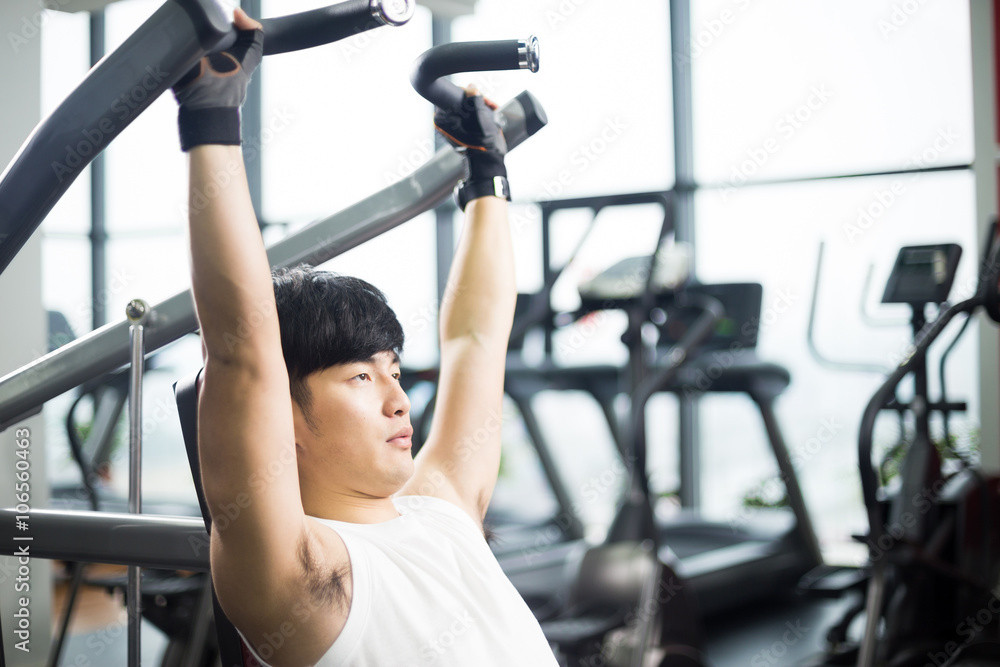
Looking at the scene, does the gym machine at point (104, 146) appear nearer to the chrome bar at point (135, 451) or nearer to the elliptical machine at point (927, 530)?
the chrome bar at point (135, 451)

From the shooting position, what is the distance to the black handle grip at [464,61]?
0.92 metres

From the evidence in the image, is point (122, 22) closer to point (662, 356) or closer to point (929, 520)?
point (662, 356)

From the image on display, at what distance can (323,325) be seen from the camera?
90 centimetres

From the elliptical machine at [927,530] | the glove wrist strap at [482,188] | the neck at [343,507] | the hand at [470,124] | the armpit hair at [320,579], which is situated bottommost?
the elliptical machine at [927,530]

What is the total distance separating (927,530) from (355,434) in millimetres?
3025

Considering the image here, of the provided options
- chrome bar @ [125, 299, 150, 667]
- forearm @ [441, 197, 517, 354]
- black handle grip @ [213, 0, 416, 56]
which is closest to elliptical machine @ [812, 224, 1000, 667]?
forearm @ [441, 197, 517, 354]

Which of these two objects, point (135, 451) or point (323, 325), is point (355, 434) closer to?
point (323, 325)

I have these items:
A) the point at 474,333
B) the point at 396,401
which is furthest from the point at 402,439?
the point at 474,333

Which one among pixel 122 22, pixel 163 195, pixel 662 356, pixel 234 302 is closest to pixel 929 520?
pixel 662 356

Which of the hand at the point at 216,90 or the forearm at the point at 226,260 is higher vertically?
the hand at the point at 216,90

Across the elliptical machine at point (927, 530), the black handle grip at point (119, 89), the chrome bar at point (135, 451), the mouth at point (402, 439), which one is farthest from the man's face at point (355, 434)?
the elliptical machine at point (927, 530)

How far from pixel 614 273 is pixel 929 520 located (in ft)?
5.10

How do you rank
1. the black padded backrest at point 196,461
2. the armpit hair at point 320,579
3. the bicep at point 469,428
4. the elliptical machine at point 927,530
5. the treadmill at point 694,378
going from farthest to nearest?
the treadmill at point 694,378 → the elliptical machine at point 927,530 → the bicep at point 469,428 → the black padded backrest at point 196,461 → the armpit hair at point 320,579

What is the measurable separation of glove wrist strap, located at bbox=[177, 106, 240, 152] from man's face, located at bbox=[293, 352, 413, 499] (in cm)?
30
